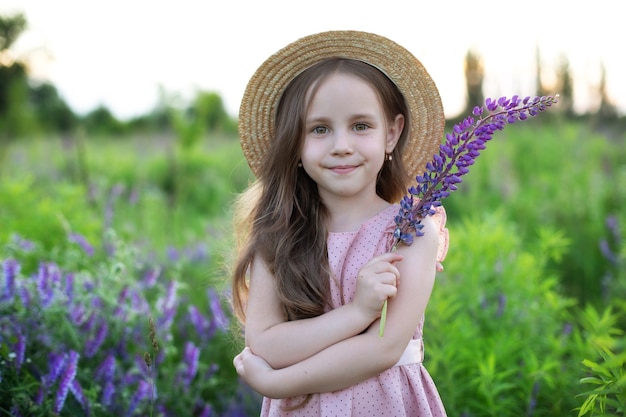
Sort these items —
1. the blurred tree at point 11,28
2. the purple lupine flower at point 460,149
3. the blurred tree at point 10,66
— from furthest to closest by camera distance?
the blurred tree at point 11,28 < the blurred tree at point 10,66 < the purple lupine flower at point 460,149

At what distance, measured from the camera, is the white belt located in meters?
2.04

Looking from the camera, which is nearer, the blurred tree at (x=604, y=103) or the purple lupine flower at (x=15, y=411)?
the purple lupine flower at (x=15, y=411)

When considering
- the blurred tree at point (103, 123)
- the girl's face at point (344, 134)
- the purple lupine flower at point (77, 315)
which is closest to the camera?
the girl's face at point (344, 134)

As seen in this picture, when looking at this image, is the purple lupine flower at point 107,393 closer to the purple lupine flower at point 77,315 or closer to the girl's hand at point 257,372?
the purple lupine flower at point 77,315

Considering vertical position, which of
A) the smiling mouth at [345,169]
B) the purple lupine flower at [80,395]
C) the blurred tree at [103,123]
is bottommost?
the purple lupine flower at [80,395]

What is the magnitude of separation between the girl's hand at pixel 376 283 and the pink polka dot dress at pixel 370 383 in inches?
6.5

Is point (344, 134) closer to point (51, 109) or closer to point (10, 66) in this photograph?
point (10, 66)

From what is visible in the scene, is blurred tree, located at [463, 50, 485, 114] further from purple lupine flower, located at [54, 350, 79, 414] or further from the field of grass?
purple lupine flower, located at [54, 350, 79, 414]

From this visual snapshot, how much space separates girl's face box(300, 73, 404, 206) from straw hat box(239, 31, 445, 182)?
0.46ft

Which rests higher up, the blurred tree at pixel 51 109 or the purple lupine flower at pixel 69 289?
the blurred tree at pixel 51 109

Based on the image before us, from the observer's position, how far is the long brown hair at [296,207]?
206 centimetres

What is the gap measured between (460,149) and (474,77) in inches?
346

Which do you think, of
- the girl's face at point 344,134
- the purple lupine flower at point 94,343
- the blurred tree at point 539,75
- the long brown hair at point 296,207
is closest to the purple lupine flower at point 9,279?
the purple lupine flower at point 94,343

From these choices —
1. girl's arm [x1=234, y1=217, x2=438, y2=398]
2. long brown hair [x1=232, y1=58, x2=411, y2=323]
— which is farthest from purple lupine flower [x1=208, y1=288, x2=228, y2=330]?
girl's arm [x1=234, y1=217, x2=438, y2=398]
